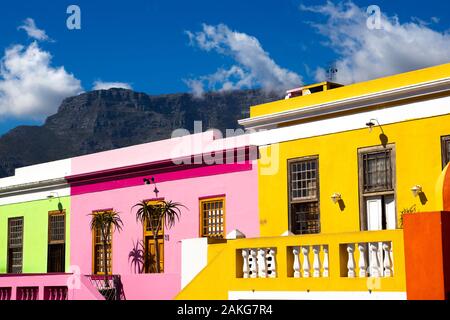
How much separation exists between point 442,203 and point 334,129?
21.1 ft

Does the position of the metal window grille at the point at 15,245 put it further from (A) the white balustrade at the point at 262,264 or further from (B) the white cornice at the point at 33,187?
(A) the white balustrade at the point at 262,264

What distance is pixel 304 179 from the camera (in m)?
17.9

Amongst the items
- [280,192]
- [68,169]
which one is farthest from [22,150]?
[280,192]

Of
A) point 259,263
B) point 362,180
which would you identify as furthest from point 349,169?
point 259,263

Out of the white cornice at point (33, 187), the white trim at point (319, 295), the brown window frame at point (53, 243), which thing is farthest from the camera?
the white cornice at point (33, 187)

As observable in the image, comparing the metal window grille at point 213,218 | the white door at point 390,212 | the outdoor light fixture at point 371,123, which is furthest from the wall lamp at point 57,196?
the white door at point 390,212

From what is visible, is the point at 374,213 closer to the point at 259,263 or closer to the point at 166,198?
the point at 259,263

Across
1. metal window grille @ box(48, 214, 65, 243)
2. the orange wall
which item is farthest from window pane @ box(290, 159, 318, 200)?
metal window grille @ box(48, 214, 65, 243)

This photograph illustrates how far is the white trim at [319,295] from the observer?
37.9ft

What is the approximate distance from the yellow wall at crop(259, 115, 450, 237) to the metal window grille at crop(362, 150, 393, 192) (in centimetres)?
21

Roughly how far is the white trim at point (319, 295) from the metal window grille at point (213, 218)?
6.11m

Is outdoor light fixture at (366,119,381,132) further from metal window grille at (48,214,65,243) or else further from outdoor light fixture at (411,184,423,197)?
metal window grille at (48,214,65,243)
